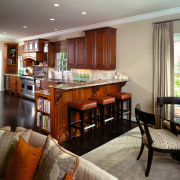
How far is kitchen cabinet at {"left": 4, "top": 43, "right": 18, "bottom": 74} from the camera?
30.6 feet

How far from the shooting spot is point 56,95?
3.47 meters

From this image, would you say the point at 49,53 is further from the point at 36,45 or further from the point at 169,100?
the point at 169,100

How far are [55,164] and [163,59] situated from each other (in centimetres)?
371

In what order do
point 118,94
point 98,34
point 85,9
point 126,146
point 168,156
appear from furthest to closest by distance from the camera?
point 98,34, point 118,94, point 85,9, point 126,146, point 168,156

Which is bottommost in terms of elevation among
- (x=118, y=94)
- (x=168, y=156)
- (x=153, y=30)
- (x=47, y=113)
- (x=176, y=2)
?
(x=168, y=156)

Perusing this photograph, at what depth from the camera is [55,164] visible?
1256 millimetres

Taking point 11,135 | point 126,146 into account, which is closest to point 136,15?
point 126,146

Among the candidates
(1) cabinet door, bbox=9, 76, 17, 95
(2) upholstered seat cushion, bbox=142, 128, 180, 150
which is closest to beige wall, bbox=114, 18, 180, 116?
(2) upholstered seat cushion, bbox=142, 128, 180, 150

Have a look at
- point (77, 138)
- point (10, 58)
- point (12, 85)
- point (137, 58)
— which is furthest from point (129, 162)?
point (10, 58)

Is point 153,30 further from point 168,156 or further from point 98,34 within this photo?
point 168,156

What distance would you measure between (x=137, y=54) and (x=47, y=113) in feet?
8.98

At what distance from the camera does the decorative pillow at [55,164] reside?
1207 mm

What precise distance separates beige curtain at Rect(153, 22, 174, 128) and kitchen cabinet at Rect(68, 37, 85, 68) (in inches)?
90.6

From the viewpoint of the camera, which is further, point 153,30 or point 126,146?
point 153,30
